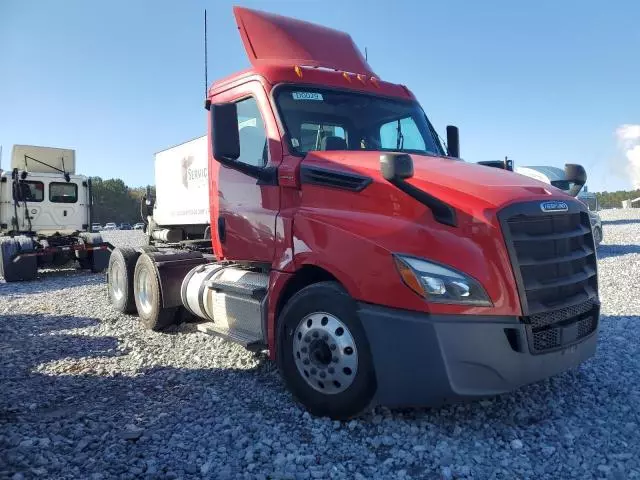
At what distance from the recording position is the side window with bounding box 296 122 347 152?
4.53 meters

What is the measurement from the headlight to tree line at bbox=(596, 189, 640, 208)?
2691 inches

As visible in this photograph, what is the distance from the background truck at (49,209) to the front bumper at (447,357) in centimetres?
1306

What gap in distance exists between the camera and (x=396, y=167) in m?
3.47

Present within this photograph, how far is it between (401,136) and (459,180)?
4.98 feet

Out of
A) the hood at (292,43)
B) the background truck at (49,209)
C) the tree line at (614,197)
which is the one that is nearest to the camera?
the hood at (292,43)

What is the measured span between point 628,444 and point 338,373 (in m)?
2.05

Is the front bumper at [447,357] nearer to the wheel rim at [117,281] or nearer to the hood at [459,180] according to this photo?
the hood at [459,180]

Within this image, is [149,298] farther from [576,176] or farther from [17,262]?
[17,262]

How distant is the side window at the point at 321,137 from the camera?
4.53 metres

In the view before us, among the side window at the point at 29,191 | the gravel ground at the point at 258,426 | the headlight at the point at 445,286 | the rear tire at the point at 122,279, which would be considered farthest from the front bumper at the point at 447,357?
the side window at the point at 29,191

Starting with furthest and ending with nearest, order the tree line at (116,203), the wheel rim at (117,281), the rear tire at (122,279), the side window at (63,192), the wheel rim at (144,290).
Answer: the tree line at (116,203)
the side window at (63,192)
the wheel rim at (117,281)
the rear tire at (122,279)
the wheel rim at (144,290)

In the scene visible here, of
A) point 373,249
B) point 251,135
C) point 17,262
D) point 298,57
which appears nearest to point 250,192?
point 251,135

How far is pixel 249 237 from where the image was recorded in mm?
4867

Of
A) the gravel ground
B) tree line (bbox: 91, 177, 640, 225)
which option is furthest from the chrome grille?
tree line (bbox: 91, 177, 640, 225)
